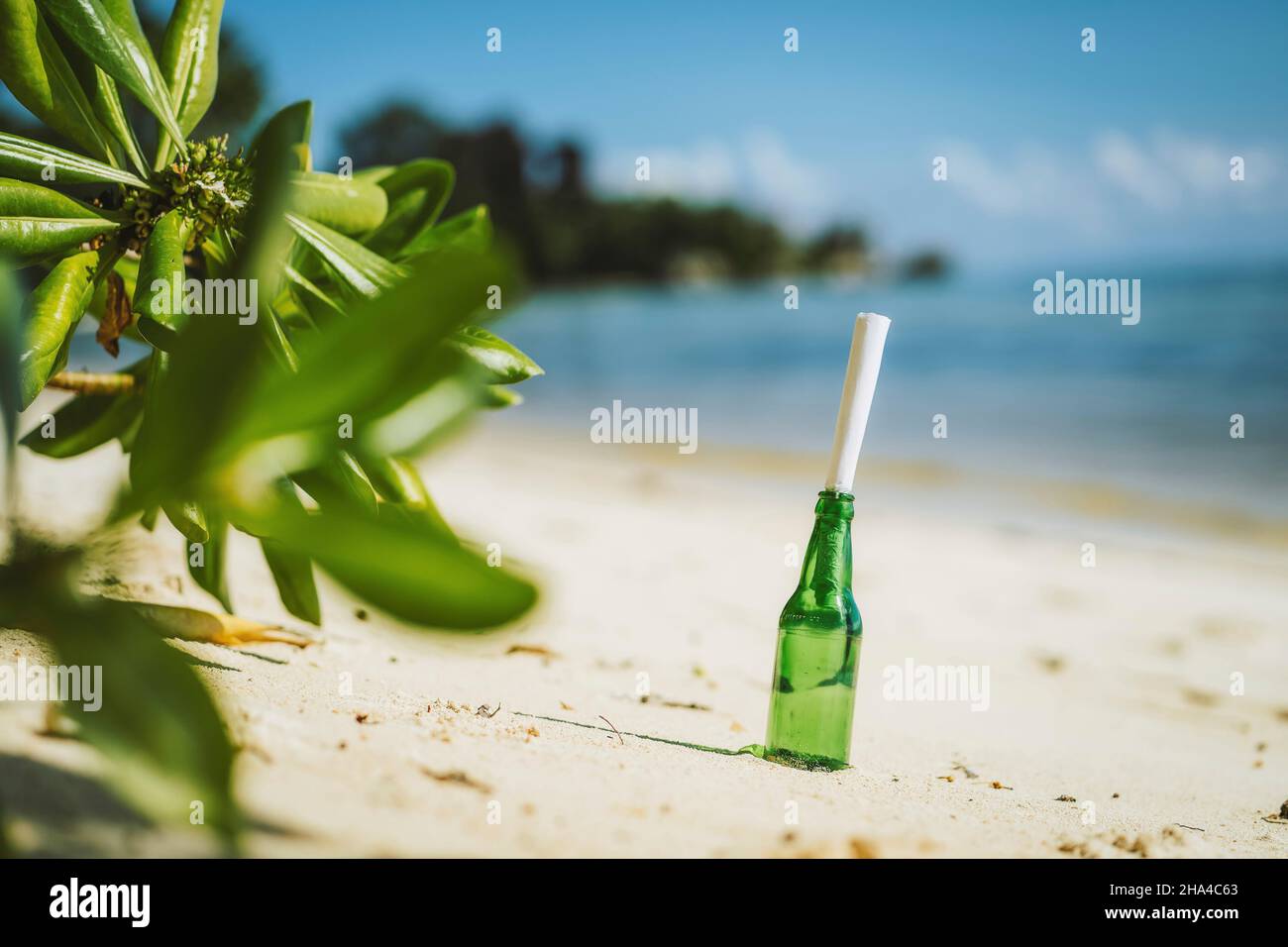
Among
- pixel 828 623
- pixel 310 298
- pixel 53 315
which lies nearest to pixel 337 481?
pixel 310 298

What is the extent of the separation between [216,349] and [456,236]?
4.51 feet

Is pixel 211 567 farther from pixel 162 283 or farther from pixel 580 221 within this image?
pixel 580 221

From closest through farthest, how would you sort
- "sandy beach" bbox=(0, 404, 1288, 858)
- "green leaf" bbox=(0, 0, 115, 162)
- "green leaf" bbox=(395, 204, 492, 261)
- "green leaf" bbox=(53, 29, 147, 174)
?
"sandy beach" bbox=(0, 404, 1288, 858), "green leaf" bbox=(0, 0, 115, 162), "green leaf" bbox=(53, 29, 147, 174), "green leaf" bbox=(395, 204, 492, 261)

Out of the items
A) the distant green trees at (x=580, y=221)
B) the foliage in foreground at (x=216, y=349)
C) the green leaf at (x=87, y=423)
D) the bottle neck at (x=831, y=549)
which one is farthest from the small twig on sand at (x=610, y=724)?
the distant green trees at (x=580, y=221)

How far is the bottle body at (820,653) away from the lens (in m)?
1.58

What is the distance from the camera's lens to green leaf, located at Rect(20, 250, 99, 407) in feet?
4.66

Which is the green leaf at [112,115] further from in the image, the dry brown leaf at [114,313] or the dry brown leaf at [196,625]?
the dry brown leaf at [196,625]

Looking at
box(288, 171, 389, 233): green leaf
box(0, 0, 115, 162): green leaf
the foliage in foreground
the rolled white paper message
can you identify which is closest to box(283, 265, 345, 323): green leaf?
the foliage in foreground

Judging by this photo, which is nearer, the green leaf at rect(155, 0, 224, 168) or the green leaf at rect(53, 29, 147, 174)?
the green leaf at rect(53, 29, 147, 174)

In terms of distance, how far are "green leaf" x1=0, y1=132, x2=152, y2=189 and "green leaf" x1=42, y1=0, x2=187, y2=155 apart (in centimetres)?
12

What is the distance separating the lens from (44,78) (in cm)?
155

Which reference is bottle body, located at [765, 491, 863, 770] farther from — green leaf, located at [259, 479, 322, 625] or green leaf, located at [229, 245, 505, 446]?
green leaf, located at [229, 245, 505, 446]
